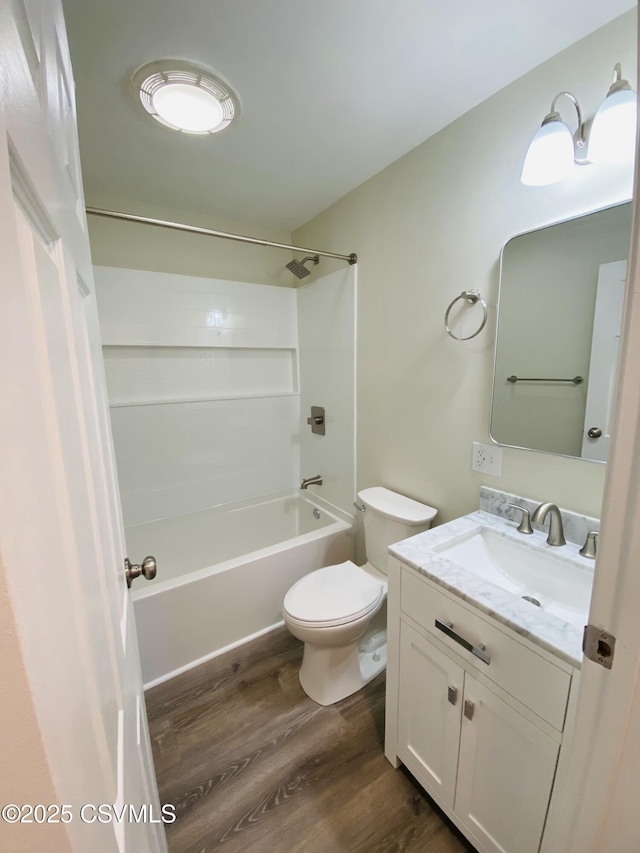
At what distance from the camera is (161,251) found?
2213mm

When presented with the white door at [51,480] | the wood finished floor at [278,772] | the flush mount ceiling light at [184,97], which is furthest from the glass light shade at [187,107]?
the wood finished floor at [278,772]

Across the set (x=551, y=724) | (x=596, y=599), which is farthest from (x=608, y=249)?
(x=551, y=724)

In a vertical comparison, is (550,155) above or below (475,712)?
above

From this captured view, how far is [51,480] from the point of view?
1.05 feet

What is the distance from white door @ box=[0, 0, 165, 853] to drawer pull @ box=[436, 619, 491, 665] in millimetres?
785

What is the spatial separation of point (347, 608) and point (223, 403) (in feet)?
5.34

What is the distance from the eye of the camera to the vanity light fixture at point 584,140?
35.3 inches

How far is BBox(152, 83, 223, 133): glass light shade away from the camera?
1259 millimetres

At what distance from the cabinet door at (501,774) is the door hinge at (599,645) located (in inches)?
17.1

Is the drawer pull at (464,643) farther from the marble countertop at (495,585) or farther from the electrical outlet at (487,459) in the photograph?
the electrical outlet at (487,459)

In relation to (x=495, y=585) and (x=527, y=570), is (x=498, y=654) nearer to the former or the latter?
(x=495, y=585)

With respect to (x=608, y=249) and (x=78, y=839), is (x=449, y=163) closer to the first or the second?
(x=608, y=249)

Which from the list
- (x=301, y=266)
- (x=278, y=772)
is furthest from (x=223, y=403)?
(x=278, y=772)

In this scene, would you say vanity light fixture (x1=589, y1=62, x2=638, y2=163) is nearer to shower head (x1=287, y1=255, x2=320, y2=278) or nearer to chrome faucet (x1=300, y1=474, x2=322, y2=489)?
shower head (x1=287, y1=255, x2=320, y2=278)
